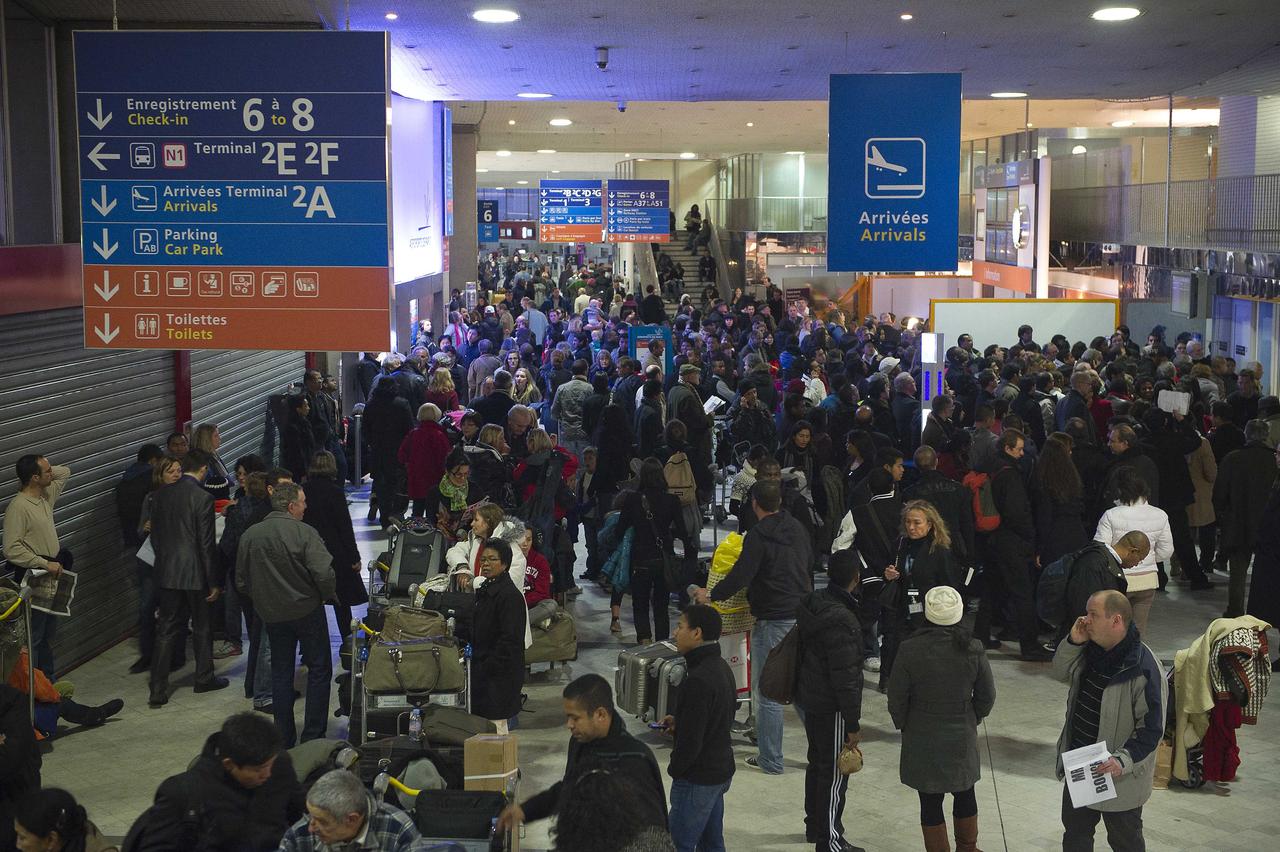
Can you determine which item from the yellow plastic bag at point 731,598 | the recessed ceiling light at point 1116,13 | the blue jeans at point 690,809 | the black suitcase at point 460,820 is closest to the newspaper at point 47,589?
the yellow plastic bag at point 731,598

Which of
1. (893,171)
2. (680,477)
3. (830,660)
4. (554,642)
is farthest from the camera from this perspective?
(893,171)

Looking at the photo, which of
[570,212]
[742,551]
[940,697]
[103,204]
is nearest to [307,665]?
[742,551]

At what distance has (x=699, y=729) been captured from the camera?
540cm

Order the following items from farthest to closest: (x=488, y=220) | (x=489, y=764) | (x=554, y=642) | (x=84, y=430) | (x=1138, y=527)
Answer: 1. (x=488, y=220)
2. (x=84, y=430)
3. (x=554, y=642)
4. (x=1138, y=527)
5. (x=489, y=764)

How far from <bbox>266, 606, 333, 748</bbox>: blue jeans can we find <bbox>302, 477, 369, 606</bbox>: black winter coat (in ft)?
3.01

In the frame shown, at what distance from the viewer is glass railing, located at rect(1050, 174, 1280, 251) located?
729 inches

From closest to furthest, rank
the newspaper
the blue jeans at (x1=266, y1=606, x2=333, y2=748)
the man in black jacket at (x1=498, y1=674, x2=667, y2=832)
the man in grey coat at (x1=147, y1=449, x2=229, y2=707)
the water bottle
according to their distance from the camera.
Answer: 1. the man in black jacket at (x1=498, y1=674, x2=667, y2=832)
2. the water bottle
3. the blue jeans at (x1=266, y1=606, x2=333, y2=748)
4. the newspaper
5. the man in grey coat at (x1=147, y1=449, x2=229, y2=707)

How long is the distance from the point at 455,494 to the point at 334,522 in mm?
1350

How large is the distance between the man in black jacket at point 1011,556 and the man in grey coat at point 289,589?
4535 mm

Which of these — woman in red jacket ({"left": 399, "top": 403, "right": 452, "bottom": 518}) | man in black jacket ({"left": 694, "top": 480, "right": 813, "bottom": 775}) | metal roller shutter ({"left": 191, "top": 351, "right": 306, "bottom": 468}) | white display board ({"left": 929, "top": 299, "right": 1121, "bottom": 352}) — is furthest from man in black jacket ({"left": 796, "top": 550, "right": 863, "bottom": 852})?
white display board ({"left": 929, "top": 299, "right": 1121, "bottom": 352})

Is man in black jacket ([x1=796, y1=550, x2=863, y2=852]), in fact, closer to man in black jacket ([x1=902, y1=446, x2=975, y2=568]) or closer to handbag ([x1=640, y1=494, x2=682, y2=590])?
man in black jacket ([x1=902, y1=446, x2=975, y2=568])

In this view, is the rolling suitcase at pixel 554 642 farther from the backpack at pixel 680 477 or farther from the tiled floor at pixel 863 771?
the backpack at pixel 680 477

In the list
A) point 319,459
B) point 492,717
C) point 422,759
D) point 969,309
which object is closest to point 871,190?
point 319,459

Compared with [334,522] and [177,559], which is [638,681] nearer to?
[334,522]
